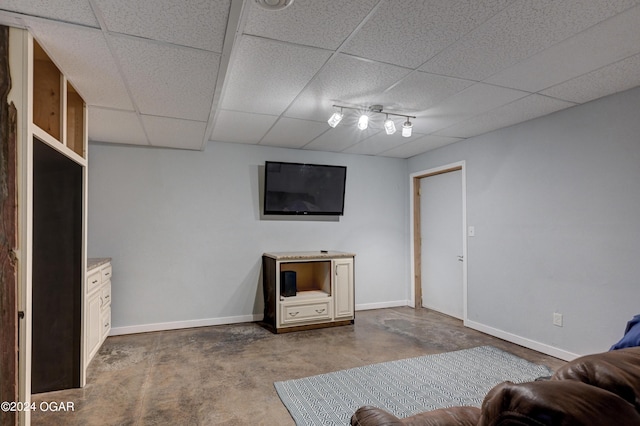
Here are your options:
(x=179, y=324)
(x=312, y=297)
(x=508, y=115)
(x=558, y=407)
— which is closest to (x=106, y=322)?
(x=179, y=324)

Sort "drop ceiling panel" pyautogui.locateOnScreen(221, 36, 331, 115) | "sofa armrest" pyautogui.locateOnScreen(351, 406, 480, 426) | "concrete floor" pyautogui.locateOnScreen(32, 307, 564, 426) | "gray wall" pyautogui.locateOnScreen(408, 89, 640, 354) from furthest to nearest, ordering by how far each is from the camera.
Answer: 1. "gray wall" pyautogui.locateOnScreen(408, 89, 640, 354)
2. "concrete floor" pyautogui.locateOnScreen(32, 307, 564, 426)
3. "drop ceiling panel" pyautogui.locateOnScreen(221, 36, 331, 115)
4. "sofa armrest" pyautogui.locateOnScreen(351, 406, 480, 426)

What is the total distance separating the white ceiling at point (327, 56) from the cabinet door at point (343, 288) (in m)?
1.84

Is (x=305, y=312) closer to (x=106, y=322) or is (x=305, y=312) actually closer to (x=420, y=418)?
(x=106, y=322)

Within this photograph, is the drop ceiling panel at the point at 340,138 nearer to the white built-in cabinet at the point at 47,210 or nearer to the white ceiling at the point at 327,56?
the white ceiling at the point at 327,56

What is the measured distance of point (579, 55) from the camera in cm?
217

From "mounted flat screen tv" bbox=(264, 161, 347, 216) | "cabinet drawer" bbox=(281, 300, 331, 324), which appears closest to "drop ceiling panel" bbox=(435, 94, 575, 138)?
"mounted flat screen tv" bbox=(264, 161, 347, 216)

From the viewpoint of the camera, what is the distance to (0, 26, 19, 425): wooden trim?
1.62 metres

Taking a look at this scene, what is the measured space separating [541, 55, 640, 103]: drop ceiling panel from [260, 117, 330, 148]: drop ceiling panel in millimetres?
2108

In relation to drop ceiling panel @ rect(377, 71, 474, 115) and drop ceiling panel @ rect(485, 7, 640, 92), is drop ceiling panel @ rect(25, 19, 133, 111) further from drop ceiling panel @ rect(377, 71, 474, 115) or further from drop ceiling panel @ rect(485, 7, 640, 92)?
drop ceiling panel @ rect(485, 7, 640, 92)

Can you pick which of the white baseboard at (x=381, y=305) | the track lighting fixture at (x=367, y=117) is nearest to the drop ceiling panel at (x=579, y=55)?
the track lighting fixture at (x=367, y=117)

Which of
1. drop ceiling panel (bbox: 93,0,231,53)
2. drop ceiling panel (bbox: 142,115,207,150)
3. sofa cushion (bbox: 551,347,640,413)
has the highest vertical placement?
drop ceiling panel (bbox: 93,0,231,53)

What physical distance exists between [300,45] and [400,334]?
3222 mm

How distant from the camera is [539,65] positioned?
230 cm

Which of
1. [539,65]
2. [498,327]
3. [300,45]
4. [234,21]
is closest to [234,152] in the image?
[300,45]
